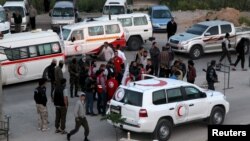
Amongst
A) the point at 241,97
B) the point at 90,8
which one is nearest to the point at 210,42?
the point at 241,97

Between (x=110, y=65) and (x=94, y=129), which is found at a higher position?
(x=110, y=65)

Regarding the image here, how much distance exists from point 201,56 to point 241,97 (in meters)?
8.08

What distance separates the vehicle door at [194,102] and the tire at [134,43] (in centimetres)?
1396

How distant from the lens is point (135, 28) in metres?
32.6

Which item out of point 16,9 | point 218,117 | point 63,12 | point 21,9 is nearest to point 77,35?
point 21,9

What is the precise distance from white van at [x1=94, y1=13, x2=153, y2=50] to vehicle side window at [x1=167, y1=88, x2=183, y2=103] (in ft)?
46.5

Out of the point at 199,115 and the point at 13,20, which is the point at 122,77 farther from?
the point at 13,20

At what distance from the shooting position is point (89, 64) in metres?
23.1

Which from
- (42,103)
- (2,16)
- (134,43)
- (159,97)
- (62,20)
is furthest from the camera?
(62,20)

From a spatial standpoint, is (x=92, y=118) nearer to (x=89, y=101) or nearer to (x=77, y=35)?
(x=89, y=101)

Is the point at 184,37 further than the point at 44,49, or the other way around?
the point at 184,37

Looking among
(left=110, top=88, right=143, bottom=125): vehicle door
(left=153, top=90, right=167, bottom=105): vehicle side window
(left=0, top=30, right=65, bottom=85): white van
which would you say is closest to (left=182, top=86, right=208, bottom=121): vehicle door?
(left=153, top=90, right=167, bottom=105): vehicle side window

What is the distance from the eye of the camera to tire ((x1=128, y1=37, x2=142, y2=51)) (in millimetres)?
32625

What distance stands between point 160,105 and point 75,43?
12331 millimetres
